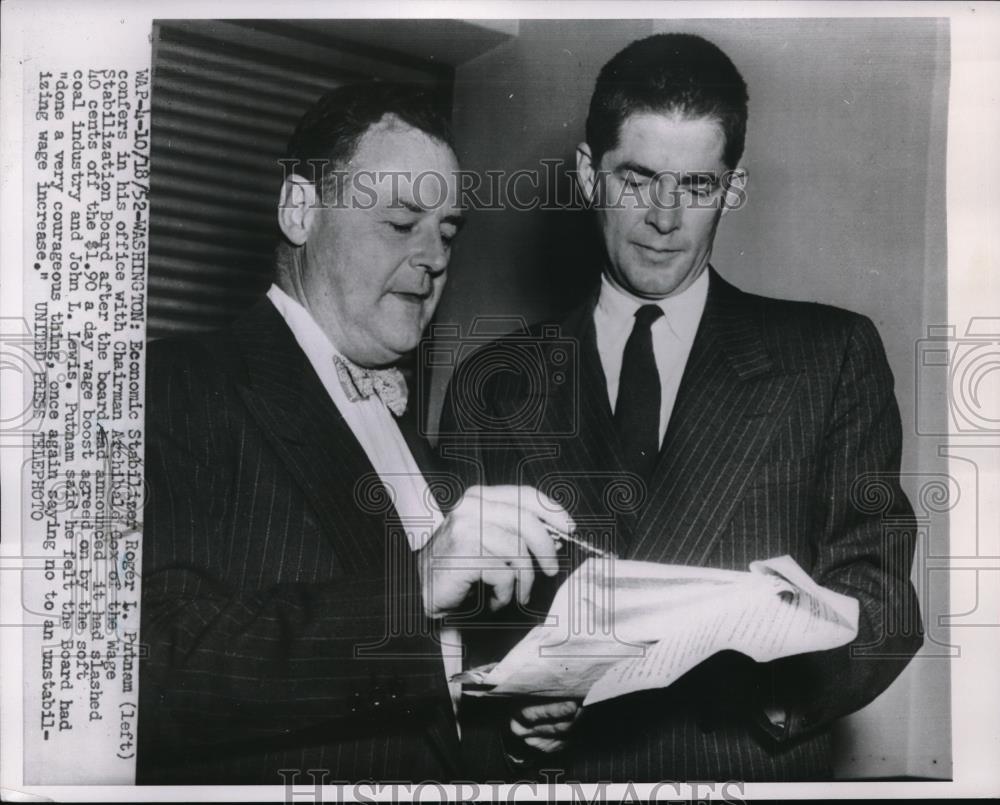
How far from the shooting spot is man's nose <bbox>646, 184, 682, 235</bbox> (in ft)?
4.58

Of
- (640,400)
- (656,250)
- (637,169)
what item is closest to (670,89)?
(637,169)

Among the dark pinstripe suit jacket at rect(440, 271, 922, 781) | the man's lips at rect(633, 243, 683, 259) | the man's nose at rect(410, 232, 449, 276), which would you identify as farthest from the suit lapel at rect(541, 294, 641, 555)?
the man's nose at rect(410, 232, 449, 276)

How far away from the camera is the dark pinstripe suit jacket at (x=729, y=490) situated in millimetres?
1366

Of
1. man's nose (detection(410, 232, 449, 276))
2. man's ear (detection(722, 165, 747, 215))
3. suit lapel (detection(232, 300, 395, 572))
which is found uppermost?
man's ear (detection(722, 165, 747, 215))

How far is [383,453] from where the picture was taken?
137 centimetres

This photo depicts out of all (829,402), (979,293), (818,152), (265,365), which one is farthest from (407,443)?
(979,293)

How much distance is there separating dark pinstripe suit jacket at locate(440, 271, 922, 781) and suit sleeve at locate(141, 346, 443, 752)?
14 centimetres

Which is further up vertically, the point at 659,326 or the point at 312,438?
the point at 659,326

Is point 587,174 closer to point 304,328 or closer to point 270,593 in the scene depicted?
point 304,328

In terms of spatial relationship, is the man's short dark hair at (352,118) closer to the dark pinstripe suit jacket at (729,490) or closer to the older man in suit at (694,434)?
the older man in suit at (694,434)

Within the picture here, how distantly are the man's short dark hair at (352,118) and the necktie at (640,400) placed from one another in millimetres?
401

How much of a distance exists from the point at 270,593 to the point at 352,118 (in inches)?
28.1

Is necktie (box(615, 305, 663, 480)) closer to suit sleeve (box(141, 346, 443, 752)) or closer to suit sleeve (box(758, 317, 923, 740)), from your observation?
suit sleeve (box(758, 317, 923, 740))

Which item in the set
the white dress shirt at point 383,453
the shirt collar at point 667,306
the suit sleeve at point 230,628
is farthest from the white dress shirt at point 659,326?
the suit sleeve at point 230,628
